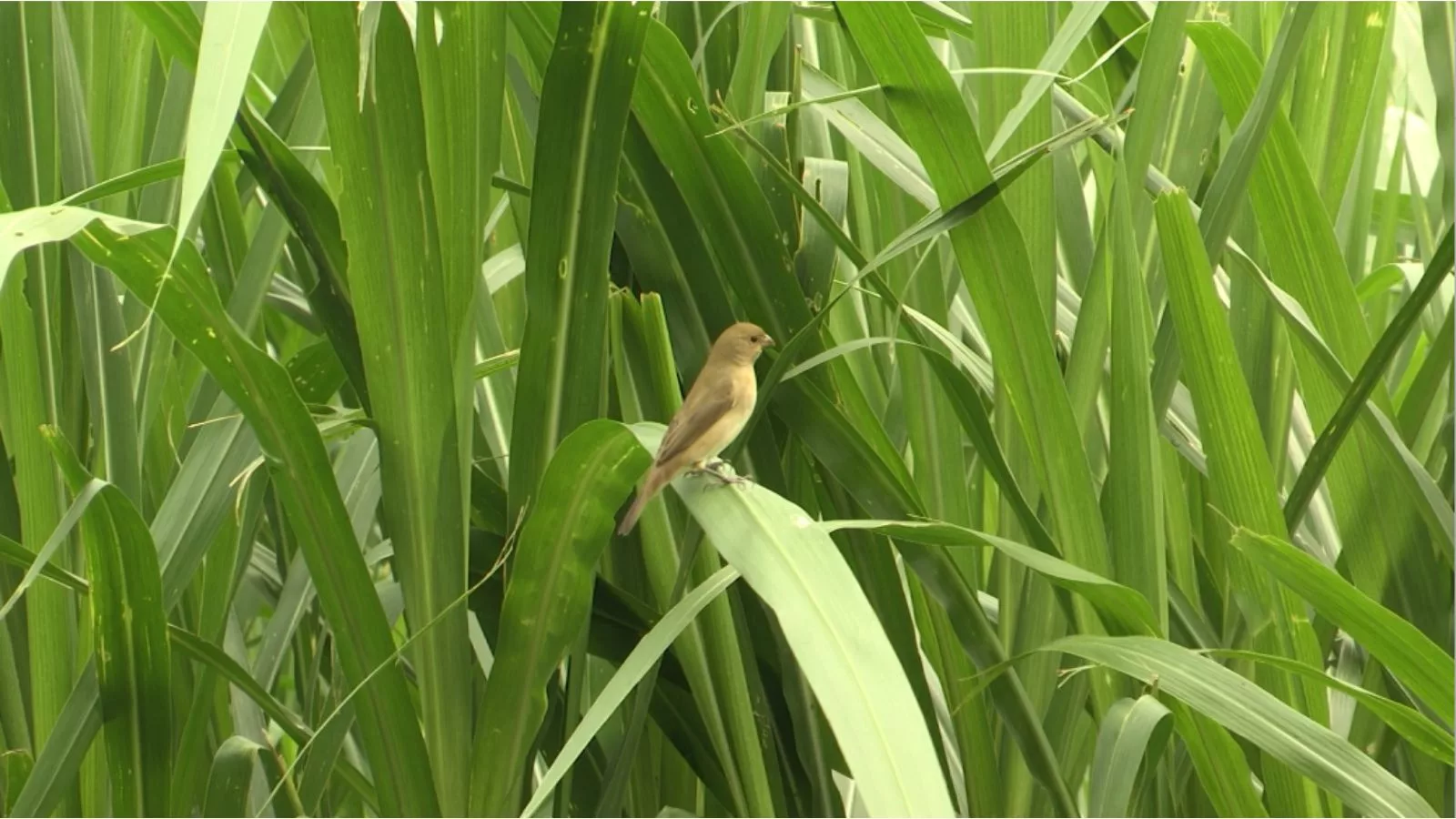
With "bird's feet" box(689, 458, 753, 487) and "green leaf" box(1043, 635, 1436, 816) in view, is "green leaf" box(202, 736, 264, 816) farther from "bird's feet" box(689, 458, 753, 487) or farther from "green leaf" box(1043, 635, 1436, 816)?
"green leaf" box(1043, 635, 1436, 816)

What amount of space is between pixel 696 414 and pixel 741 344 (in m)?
0.08

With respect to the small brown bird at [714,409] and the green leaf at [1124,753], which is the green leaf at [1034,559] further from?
the small brown bird at [714,409]

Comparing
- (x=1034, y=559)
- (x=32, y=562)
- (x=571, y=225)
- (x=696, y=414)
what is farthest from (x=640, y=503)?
(x=32, y=562)

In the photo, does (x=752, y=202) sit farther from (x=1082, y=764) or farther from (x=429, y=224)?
(x=1082, y=764)

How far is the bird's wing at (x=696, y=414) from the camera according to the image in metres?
1.10

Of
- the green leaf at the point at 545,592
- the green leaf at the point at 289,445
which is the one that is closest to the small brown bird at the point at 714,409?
the green leaf at the point at 545,592

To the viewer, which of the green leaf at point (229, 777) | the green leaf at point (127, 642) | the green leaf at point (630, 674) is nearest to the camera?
the green leaf at point (630, 674)

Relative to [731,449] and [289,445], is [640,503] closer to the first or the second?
[731,449]

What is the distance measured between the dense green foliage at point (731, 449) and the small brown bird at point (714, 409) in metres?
0.02

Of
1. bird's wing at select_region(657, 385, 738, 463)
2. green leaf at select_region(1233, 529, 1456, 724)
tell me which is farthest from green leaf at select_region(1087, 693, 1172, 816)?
bird's wing at select_region(657, 385, 738, 463)

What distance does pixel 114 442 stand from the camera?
1.24 metres

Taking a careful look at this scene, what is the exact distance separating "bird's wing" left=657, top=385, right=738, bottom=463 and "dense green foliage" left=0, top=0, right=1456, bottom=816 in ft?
0.09

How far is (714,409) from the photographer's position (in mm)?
1173

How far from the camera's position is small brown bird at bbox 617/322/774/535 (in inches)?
44.3
